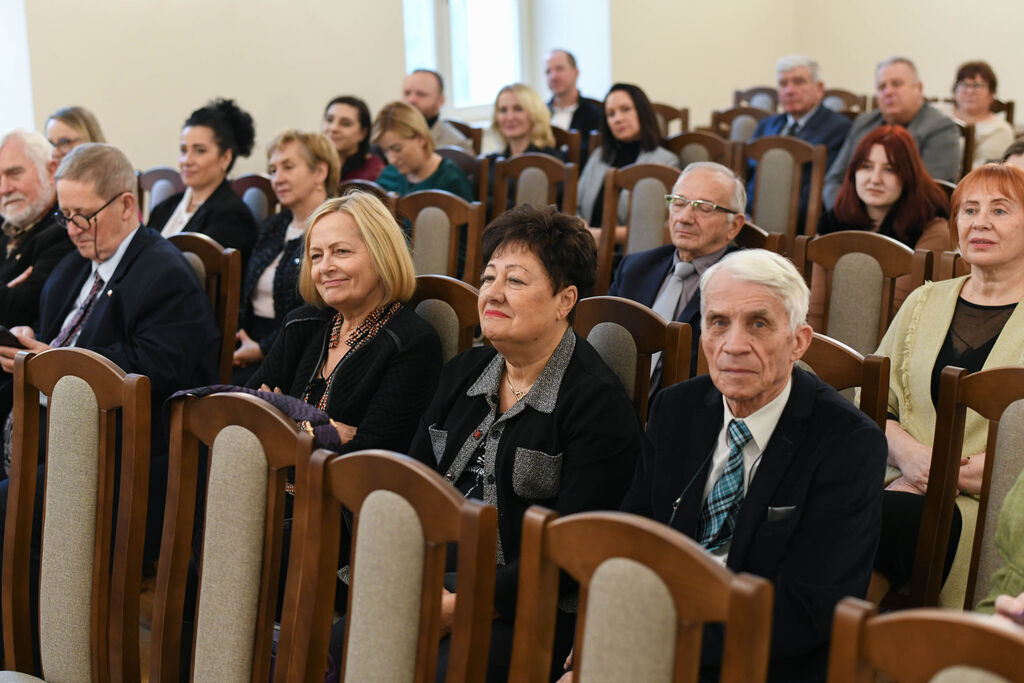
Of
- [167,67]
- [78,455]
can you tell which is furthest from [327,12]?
[78,455]

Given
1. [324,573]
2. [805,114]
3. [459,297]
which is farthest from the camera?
[805,114]

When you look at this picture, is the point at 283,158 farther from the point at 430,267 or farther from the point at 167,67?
the point at 167,67

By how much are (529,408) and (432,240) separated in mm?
1827

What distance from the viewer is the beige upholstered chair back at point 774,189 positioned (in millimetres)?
4617

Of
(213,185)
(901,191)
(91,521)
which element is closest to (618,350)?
(91,521)

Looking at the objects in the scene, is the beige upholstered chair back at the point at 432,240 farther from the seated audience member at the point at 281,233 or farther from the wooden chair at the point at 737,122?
the wooden chair at the point at 737,122

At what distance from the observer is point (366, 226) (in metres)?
2.48

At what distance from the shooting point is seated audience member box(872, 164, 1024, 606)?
2.14m

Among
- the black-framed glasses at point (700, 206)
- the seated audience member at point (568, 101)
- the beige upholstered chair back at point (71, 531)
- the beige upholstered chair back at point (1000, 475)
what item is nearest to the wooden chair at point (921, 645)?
the beige upholstered chair back at point (1000, 475)

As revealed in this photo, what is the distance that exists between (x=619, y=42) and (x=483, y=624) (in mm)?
7803

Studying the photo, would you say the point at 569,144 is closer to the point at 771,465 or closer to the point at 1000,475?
the point at 1000,475

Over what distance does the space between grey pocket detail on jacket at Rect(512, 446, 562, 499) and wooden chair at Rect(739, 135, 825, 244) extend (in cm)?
289

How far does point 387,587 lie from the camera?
1355 mm

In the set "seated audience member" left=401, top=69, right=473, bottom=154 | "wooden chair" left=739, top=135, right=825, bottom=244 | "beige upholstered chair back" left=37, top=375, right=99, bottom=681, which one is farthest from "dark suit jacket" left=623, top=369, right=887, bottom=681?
"seated audience member" left=401, top=69, right=473, bottom=154
